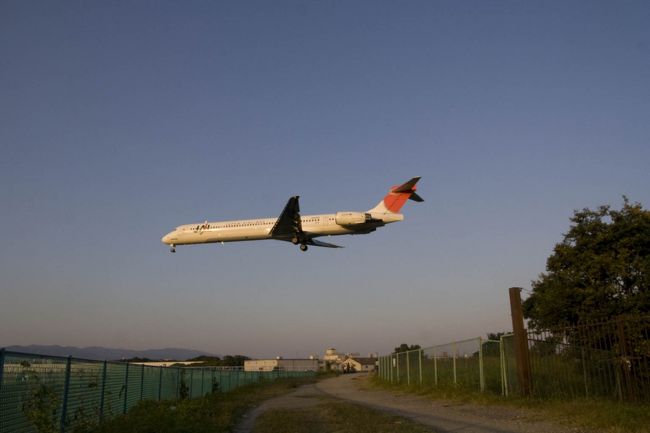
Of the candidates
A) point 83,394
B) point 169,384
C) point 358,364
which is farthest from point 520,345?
point 358,364

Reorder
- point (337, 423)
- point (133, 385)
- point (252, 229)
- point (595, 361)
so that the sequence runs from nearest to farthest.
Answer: point (337, 423) → point (595, 361) → point (133, 385) → point (252, 229)

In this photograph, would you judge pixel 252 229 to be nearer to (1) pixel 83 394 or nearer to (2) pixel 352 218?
A: (2) pixel 352 218

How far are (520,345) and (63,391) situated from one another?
13.3 m

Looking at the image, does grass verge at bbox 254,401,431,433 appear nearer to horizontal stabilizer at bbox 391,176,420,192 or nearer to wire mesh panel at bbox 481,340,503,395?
wire mesh panel at bbox 481,340,503,395

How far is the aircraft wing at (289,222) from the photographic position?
34.5 metres

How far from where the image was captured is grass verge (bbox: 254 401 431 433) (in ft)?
42.9

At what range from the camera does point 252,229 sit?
40.7m

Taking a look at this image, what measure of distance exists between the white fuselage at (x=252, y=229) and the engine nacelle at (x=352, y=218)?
0.94 feet

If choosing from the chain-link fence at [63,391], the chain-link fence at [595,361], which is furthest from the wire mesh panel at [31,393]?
the chain-link fence at [595,361]

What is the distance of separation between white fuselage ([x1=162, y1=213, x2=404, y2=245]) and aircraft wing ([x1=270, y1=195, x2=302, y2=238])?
93 centimetres

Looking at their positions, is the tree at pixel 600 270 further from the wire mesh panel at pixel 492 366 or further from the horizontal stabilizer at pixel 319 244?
the horizontal stabilizer at pixel 319 244

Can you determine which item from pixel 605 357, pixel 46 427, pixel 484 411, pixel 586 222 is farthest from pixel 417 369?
pixel 46 427

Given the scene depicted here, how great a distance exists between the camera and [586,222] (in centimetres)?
2442

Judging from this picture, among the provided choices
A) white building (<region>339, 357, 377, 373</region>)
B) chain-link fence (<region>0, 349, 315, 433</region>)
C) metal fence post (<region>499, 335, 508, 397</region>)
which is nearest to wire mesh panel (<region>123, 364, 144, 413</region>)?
chain-link fence (<region>0, 349, 315, 433</region>)
